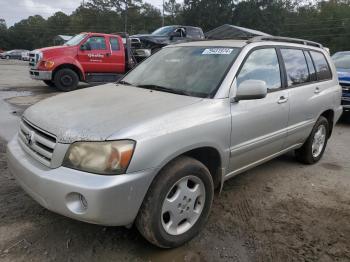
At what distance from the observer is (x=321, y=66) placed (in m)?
5.18

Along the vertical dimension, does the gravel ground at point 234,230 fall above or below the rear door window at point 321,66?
below

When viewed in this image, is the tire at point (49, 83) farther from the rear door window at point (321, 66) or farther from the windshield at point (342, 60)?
the rear door window at point (321, 66)

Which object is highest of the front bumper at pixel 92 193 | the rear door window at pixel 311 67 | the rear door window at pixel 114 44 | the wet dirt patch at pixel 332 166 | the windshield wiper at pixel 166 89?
the rear door window at pixel 114 44

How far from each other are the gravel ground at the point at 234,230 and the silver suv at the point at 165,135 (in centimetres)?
25

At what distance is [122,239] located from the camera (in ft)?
10.1

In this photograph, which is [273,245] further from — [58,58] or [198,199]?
[58,58]

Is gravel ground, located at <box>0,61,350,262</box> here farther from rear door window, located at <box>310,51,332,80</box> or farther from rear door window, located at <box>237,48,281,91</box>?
rear door window, located at <box>310,51,332,80</box>

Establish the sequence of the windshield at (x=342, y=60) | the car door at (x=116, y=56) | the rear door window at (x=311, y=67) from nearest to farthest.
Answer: the rear door window at (x=311, y=67)
the windshield at (x=342, y=60)
the car door at (x=116, y=56)

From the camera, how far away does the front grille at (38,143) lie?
272 cm

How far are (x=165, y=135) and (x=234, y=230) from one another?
122cm

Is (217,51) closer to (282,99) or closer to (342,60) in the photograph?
(282,99)

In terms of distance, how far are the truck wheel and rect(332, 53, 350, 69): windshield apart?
7.84 meters

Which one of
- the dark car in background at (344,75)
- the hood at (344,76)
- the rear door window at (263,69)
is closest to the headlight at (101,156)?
the rear door window at (263,69)

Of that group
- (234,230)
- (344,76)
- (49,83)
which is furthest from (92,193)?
(49,83)
